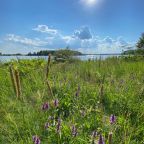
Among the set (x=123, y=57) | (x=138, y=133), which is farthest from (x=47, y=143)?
(x=123, y=57)

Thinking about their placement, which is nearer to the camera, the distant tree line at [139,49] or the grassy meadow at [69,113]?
the grassy meadow at [69,113]

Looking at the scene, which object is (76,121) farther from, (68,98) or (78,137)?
(68,98)

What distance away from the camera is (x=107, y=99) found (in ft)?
14.8

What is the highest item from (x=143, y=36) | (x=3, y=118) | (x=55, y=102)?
(x=143, y=36)

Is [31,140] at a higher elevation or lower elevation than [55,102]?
lower

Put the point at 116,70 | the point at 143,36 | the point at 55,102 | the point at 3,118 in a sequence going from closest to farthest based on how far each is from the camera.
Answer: the point at 55,102
the point at 3,118
the point at 116,70
the point at 143,36

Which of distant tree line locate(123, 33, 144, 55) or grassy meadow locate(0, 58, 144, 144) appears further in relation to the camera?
distant tree line locate(123, 33, 144, 55)

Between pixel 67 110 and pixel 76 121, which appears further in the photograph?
pixel 67 110

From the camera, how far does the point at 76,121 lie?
343 cm

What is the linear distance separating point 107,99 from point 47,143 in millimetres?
1742

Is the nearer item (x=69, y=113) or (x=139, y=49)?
(x=69, y=113)

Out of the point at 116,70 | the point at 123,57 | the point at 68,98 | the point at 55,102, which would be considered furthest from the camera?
the point at 123,57

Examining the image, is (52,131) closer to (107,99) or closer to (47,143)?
(47,143)

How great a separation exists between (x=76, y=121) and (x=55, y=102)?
34 centimetres
